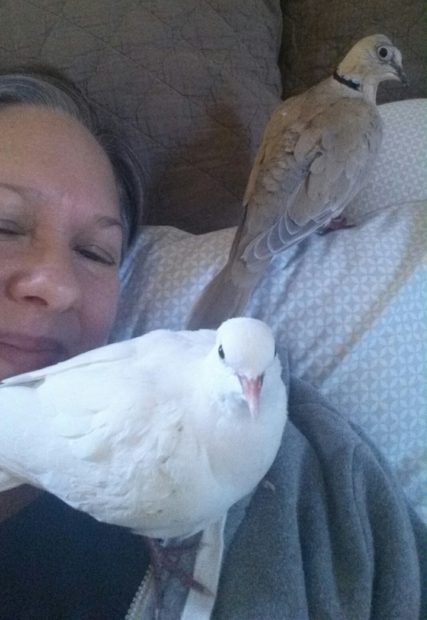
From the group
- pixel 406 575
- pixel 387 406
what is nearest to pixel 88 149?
pixel 387 406

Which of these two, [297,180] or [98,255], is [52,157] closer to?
[98,255]

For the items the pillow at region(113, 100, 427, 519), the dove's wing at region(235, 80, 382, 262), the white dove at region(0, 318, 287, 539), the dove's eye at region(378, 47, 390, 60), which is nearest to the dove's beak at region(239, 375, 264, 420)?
the white dove at region(0, 318, 287, 539)

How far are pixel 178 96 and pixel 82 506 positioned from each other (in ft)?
2.44

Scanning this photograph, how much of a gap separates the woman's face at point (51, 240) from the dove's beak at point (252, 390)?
25 cm

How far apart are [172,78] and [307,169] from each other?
29 centimetres

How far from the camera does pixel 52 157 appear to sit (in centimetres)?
67

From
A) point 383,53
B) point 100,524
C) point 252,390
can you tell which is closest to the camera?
point 252,390

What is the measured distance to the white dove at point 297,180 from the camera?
0.83m

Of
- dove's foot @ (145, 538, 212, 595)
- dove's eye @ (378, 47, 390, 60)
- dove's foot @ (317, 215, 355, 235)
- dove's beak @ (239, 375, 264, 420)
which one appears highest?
dove's eye @ (378, 47, 390, 60)

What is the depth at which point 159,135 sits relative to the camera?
0.99 meters

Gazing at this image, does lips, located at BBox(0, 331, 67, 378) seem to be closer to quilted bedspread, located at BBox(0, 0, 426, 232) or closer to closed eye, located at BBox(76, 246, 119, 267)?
closed eye, located at BBox(76, 246, 119, 267)

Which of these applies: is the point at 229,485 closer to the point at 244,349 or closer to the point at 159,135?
the point at 244,349

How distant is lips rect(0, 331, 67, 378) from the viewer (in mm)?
621

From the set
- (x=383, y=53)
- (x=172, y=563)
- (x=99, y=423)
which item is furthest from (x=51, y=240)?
(x=383, y=53)
